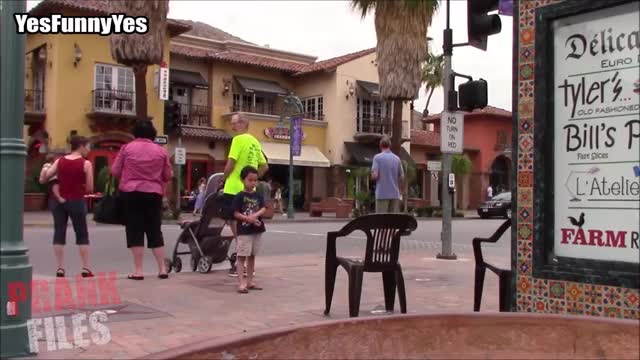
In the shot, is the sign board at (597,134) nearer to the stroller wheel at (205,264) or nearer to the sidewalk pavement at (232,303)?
the sidewalk pavement at (232,303)

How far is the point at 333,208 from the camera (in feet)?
92.4

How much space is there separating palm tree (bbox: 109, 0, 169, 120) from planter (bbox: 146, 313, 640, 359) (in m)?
19.5

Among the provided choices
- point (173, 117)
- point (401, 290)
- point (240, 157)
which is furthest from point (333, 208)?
point (401, 290)

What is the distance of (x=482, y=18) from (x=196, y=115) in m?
27.3

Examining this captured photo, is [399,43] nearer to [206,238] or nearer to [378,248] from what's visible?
[206,238]

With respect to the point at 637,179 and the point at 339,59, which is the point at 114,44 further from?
the point at 637,179

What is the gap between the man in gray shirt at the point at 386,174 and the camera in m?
9.48

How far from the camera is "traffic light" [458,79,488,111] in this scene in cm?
581

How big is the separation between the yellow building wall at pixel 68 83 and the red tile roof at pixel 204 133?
14.1 feet

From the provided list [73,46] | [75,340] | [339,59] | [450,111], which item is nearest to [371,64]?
[339,59]

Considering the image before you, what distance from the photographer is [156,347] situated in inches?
175

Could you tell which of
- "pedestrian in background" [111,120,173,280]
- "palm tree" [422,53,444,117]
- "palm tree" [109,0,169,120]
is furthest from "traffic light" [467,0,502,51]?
"palm tree" [422,53,444,117]

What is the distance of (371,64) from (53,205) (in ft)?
94.9

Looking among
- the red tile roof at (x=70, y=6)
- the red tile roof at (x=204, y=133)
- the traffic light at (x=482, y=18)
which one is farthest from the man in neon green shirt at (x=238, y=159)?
the red tile roof at (x=204, y=133)
